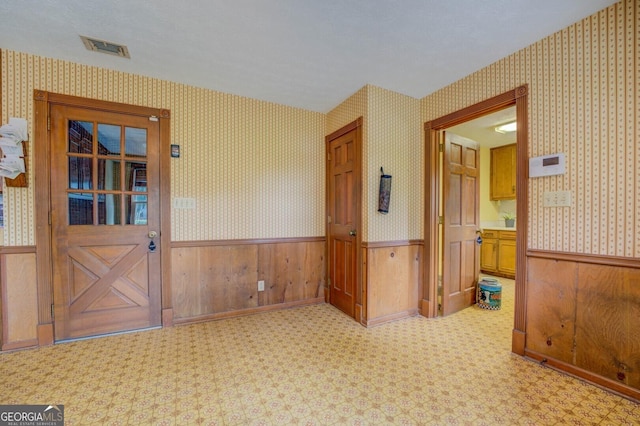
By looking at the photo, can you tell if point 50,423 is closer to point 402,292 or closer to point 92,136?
point 92,136

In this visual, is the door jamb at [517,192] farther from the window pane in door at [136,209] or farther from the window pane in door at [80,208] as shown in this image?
the window pane in door at [80,208]

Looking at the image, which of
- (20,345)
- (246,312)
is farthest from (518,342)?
(20,345)

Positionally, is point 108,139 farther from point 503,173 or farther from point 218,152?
point 503,173

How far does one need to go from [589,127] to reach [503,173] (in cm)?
347

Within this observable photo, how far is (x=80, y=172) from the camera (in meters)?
2.54

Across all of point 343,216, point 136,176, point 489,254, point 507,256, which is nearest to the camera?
point 136,176

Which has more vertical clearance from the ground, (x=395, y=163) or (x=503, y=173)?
(x=503, y=173)

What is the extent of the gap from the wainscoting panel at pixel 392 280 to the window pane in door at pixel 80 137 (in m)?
2.86

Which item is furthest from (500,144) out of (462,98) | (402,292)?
(402,292)

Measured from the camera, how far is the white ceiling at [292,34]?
1.82 meters

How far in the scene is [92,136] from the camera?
2.58 meters

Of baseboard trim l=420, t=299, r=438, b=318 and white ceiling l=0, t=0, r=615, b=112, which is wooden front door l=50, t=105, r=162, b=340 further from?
baseboard trim l=420, t=299, r=438, b=318

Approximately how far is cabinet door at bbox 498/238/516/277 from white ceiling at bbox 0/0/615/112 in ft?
10.8

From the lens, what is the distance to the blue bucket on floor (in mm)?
3338
